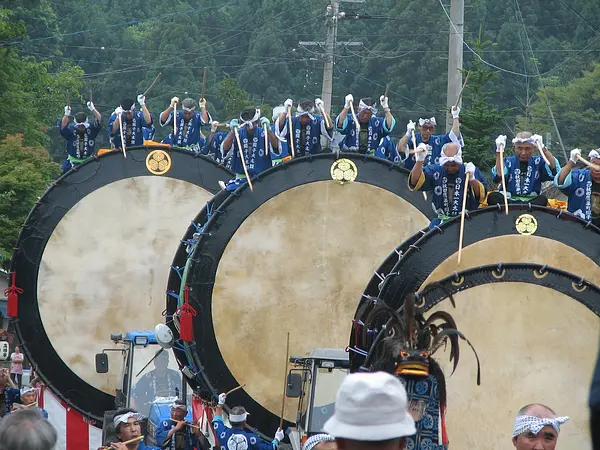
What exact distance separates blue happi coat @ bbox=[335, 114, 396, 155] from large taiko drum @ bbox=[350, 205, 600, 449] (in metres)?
4.69

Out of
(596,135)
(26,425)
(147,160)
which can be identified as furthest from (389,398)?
(596,135)

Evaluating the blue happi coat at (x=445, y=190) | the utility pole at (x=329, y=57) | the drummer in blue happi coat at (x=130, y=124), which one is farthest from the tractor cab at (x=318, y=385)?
the utility pole at (x=329, y=57)

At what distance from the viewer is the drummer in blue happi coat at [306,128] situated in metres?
14.9

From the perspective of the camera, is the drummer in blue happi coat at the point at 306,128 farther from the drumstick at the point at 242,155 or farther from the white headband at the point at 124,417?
the white headband at the point at 124,417

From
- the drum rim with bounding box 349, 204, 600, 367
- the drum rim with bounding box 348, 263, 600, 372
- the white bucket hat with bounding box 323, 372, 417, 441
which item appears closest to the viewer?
the white bucket hat with bounding box 323, 372, 417, 441

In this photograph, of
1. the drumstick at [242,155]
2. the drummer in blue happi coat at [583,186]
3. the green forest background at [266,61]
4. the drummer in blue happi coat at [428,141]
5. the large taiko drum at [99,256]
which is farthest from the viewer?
the green forest background at [266,61]

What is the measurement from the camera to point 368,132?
1527cm

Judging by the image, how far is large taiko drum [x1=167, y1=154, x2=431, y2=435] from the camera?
13336 millimetres

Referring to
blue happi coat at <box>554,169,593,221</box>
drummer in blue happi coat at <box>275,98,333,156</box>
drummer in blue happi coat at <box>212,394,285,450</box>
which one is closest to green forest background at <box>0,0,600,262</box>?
drummer in blue happi coat at <box>275,98,333,156</box>

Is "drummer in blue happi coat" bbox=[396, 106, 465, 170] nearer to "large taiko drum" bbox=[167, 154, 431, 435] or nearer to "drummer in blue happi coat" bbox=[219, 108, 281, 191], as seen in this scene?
"large taiko drum" bbox=[167, 154, 431, 435]

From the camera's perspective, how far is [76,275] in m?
16.8

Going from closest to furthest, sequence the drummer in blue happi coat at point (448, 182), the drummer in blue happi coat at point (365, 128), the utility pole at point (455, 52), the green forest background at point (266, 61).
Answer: the drummer in blue happi coat at point (448, 182) → the drummer in blue happi coat at point (365, 128) → the utility pole at point (455, 52) → the green forest background at point (266, 61)

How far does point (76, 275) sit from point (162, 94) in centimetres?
5039

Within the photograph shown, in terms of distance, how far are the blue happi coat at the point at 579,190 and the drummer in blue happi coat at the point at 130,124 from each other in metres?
6.95
